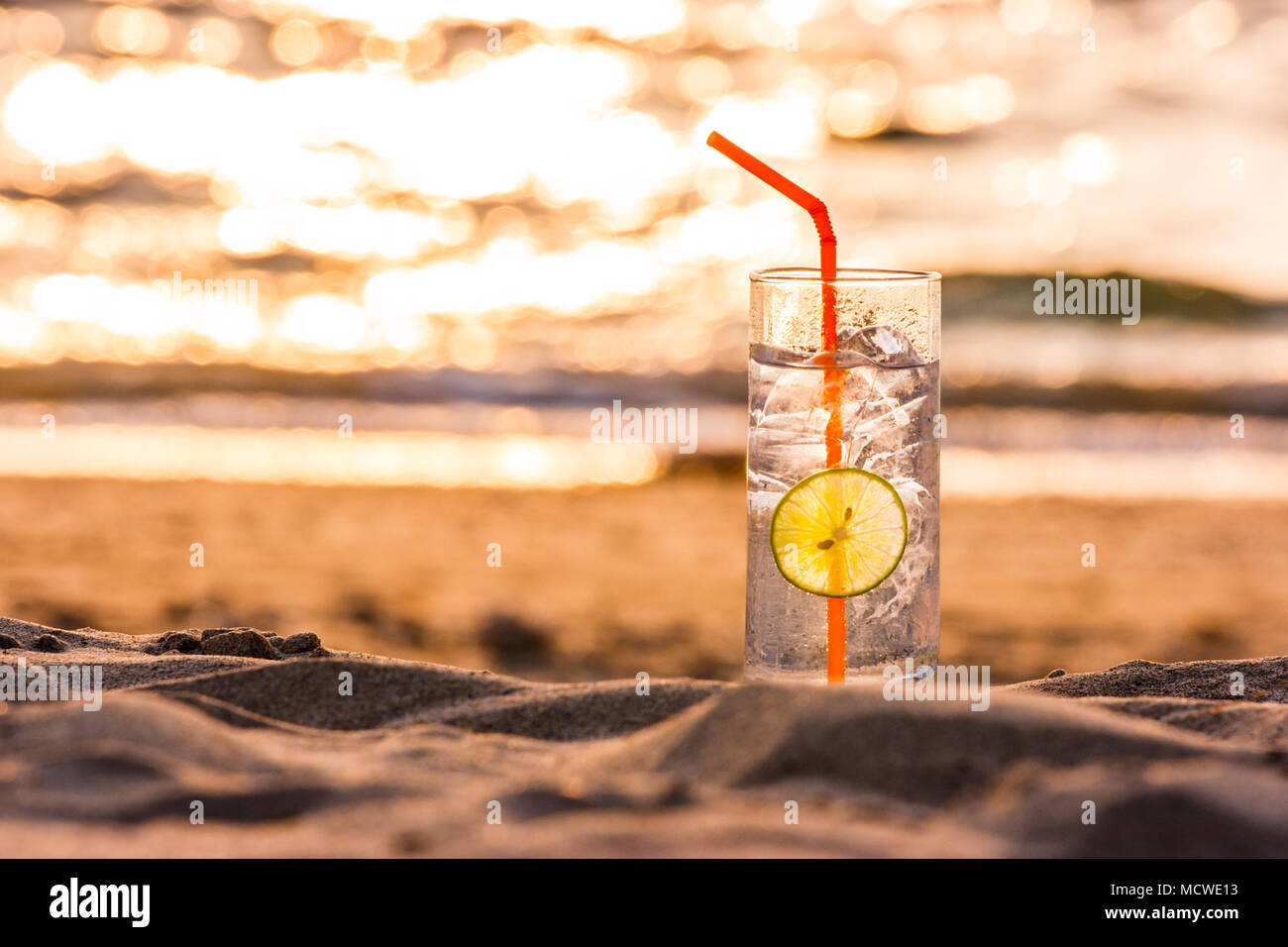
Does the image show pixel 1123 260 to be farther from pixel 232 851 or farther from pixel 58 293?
pixel 232 851

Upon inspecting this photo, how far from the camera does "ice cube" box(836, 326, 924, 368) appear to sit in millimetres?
2777

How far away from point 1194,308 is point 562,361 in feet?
22.7

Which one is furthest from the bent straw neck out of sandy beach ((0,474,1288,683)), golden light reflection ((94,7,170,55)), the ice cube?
golden light reflection ((94,7,170,55))

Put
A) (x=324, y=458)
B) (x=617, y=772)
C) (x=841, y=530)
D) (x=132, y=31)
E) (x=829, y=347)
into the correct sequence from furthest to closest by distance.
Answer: (x=132, y=31) → (x=324, y=458) → (x=829, y=347) → (x=841, y=530) → (x=617, y=772)

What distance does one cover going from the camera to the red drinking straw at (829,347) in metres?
2.71

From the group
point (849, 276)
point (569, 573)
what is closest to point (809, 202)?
point (849, 276)

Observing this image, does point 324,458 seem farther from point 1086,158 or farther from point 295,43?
point 295,43

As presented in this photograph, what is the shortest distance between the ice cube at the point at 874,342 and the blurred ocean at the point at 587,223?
587 centimetres

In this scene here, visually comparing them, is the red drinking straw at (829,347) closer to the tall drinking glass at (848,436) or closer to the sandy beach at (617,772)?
the tall drinking glass at (848,436)

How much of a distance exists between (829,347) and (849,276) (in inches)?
6.7

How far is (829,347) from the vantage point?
2.77 m

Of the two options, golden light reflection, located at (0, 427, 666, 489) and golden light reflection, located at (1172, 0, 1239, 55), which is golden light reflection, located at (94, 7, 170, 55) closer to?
golden light reflection, located at (0, 427, 666, 489)
